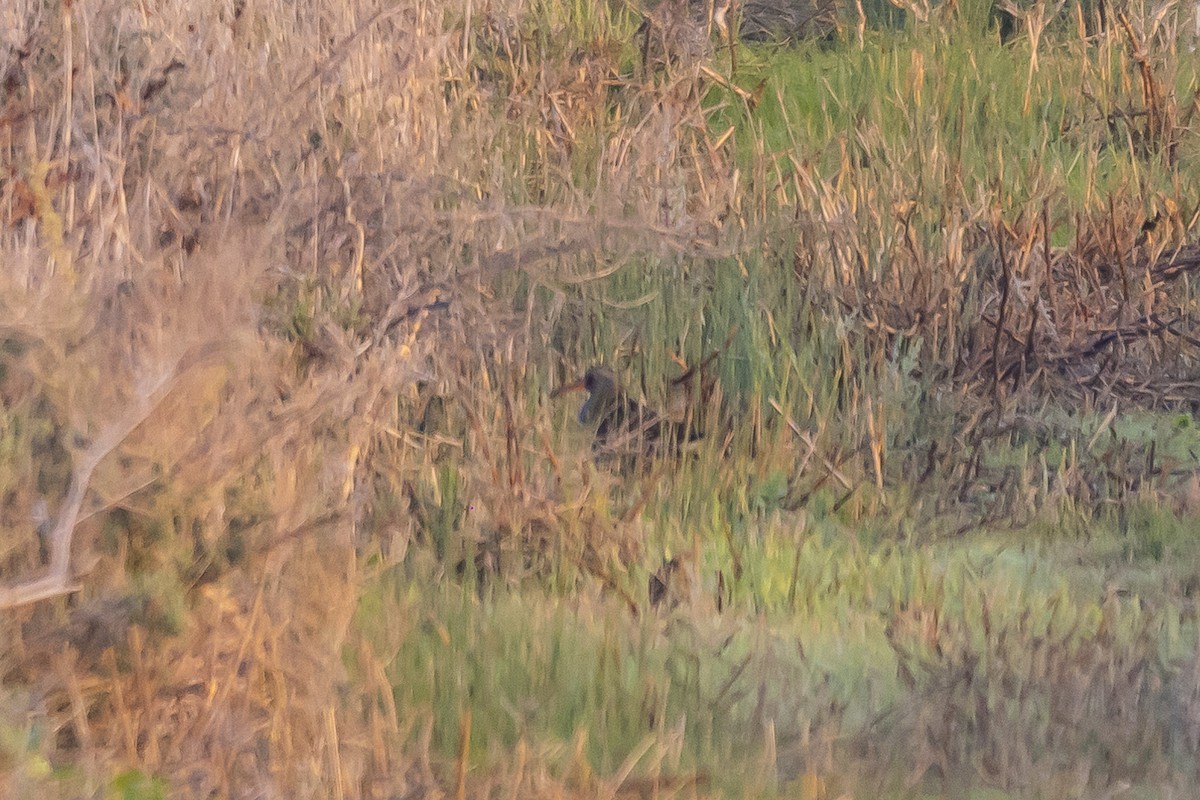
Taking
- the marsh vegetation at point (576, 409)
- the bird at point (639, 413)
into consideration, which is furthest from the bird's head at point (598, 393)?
the marsh vegetation at point (576, 409)

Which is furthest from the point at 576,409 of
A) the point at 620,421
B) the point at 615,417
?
the point at 620,421

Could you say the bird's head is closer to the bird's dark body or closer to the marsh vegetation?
the bird's dark body

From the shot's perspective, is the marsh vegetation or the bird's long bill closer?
the marsh vegetation

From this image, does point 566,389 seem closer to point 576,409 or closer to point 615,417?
point 576,409

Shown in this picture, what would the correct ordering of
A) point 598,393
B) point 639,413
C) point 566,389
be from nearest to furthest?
point 566,389, point 639,413, point 598,393

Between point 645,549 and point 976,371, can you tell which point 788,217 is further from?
point 645,549

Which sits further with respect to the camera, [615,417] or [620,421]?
[620,421]

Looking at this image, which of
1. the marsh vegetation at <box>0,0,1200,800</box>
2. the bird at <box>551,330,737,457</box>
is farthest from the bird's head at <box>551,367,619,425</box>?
the marsh vegetation at <box>0,0,1200,800</box>

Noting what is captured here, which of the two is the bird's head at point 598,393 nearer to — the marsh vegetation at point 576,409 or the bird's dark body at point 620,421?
the bird's dark body at point 620,421

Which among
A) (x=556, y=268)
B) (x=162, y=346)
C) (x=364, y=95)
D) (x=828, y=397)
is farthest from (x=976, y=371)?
(x=162, y=346)

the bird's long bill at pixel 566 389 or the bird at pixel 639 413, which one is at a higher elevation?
the bird's long bill at pixel 566 389

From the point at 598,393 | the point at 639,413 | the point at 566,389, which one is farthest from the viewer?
the point at 598,393

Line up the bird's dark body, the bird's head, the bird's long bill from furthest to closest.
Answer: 1. the bird's head
2. the bird's dark body
3. the bird's long bill

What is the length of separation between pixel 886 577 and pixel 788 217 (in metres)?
1.81
